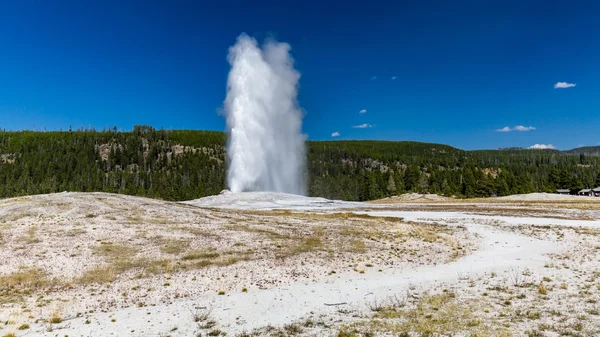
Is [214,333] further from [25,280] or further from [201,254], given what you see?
[201,254]

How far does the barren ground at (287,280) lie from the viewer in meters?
11.6

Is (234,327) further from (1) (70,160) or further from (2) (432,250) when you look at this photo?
(1) (70,160)

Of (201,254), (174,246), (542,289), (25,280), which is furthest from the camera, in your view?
(174,246)

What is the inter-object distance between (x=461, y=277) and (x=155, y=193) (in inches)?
4510

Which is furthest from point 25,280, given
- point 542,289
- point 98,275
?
point 542,289

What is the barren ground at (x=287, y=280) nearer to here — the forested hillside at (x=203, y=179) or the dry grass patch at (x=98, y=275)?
the dry grass patch at (x=98, y=275)

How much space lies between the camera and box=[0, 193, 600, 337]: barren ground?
1158 centimetres

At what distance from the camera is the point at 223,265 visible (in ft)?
68.0

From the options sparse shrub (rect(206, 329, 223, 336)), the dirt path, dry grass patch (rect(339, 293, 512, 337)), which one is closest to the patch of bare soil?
the dirt path

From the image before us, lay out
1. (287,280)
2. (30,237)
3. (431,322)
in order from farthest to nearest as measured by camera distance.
A: (30,237), (287,280), (431,322)

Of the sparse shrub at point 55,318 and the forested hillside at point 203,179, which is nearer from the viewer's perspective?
the sparse shrub at point 55,318

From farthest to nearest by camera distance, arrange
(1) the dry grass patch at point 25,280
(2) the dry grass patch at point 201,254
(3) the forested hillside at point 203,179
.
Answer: (3) the forested hillside at point 203,179, (2) the dry grass patch at point 201,254, (1) the dry grass patch at point 25,280

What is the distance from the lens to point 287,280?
59.2ft

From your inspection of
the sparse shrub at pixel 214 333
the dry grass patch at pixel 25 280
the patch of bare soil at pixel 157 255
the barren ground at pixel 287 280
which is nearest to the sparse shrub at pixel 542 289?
the barren ground at pixel 287 280
